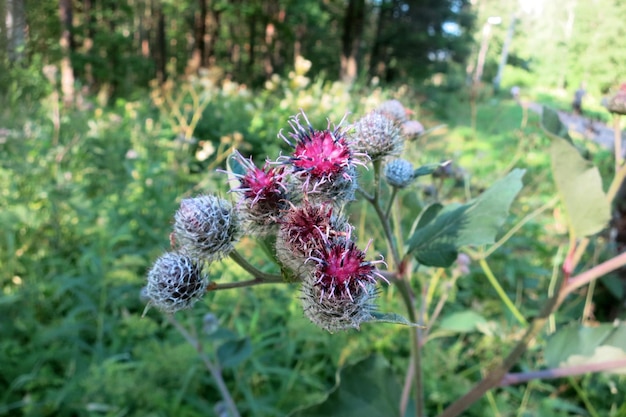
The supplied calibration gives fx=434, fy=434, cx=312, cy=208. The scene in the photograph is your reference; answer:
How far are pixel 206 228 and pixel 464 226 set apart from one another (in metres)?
0.71

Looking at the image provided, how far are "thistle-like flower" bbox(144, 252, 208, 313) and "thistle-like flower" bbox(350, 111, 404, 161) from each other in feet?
1.64

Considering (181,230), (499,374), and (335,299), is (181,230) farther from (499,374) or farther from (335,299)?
(499,374)

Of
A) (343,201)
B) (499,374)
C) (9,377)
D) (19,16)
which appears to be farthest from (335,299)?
(9,377)

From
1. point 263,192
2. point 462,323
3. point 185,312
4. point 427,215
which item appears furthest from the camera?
point 185,312

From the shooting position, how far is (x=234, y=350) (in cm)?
181

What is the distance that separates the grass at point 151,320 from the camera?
210 centimetres

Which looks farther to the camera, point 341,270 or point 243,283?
point 243,283

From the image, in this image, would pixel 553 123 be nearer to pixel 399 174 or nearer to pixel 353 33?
pixel 399 174

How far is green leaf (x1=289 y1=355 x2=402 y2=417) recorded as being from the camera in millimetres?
1374

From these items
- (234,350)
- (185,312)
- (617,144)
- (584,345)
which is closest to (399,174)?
(617,144)

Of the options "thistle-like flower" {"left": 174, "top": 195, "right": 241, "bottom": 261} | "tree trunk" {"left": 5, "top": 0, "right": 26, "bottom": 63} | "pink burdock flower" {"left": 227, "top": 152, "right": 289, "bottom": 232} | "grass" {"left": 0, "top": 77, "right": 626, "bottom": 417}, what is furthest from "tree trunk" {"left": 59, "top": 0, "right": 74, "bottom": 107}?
"pink burdock flower" {"left": 227, "top": 152, "right": 289, "bottom": 232}

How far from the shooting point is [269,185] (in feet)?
3.14

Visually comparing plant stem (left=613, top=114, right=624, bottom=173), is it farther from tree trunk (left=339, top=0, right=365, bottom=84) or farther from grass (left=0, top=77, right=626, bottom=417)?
tree trunk (left=339, top=0, right=365, bottom=84)

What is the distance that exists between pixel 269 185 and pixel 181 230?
247 millimetres
